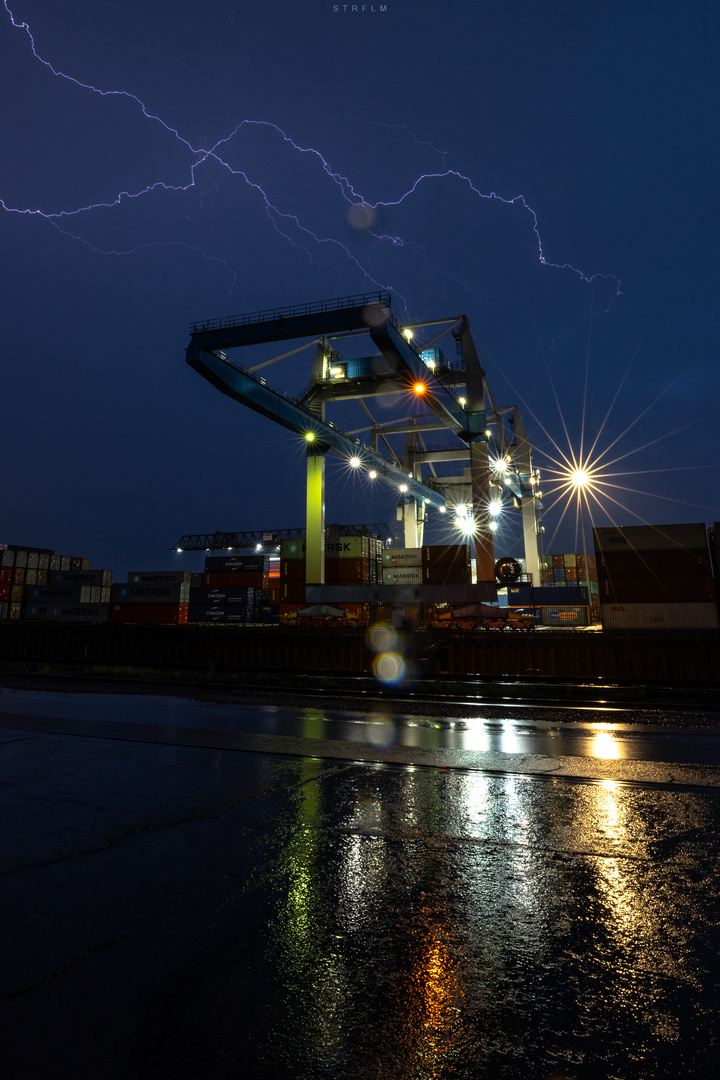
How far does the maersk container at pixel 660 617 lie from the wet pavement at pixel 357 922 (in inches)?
645

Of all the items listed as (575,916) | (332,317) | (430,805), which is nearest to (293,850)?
(430,805)

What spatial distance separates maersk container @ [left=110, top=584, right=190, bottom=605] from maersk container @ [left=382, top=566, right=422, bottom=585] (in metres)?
12.8

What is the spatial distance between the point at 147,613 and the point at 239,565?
53.6ft

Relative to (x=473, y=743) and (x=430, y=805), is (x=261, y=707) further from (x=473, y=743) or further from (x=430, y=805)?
(x=430, y=805)

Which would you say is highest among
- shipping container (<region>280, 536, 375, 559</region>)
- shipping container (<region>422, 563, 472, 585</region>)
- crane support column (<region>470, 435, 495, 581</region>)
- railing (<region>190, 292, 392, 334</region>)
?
railing (<region>190, 292, 392, 334</region>)

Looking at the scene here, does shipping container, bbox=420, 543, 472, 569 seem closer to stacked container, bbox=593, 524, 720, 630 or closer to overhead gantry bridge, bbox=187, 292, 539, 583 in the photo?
overhead gantry bridge, bbox=187, 292, 539, 583

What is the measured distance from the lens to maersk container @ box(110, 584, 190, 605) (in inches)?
1197

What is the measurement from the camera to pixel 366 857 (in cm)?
335

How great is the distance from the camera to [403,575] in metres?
34.4

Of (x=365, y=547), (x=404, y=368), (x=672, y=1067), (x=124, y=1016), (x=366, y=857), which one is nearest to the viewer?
(x=672, y=1067)

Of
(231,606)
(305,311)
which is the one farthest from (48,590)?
(305,311)

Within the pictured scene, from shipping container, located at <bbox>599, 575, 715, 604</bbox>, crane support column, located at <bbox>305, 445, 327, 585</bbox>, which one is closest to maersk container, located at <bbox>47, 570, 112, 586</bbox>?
crane support column, located at <bbox>305, 445, 327, 585</bbox>

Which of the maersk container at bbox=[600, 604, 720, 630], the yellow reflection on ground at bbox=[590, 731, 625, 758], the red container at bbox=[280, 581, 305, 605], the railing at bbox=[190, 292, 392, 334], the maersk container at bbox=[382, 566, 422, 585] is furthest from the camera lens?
the red container at bbox=[280, 581, 305, 605]

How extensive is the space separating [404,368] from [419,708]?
24019 millimetres
